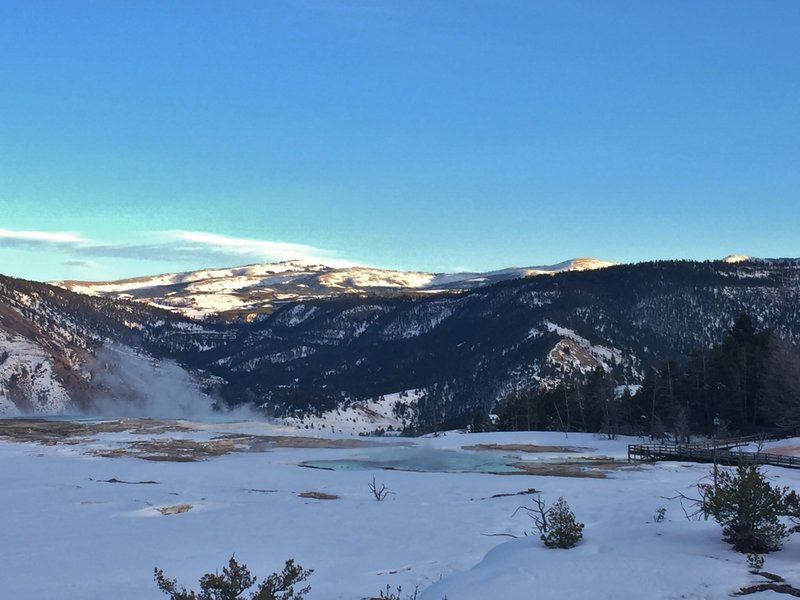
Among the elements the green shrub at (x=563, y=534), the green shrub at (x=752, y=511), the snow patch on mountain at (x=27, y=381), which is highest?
the green shrub at (x=752, y=511)

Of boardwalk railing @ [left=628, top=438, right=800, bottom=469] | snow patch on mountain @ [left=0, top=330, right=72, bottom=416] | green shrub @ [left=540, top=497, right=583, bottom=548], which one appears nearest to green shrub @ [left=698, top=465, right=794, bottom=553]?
green shrub @ [left=540, top=497, right=583, bottom=548]

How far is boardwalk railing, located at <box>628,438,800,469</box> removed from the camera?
150 ft

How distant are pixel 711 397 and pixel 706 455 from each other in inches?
1113

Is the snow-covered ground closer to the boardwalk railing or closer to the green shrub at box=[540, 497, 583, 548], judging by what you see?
the green shrub at box=[540, 497, 583, 548]

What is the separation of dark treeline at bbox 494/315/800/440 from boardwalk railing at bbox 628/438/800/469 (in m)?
7.45

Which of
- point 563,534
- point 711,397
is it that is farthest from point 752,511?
point 711,397

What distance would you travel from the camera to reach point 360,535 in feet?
86.1

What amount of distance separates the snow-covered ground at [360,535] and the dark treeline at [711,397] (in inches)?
982

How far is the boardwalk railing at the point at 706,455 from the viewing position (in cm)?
4578

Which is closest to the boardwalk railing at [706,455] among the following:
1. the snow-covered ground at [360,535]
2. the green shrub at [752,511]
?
the snow-covered ground at [360,535]

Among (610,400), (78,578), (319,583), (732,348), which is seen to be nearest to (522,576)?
(319,583)

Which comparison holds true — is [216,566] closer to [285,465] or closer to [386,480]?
[386,480]

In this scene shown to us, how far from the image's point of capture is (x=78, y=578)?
20.1 metres

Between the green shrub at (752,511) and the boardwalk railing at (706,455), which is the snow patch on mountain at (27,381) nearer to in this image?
the boardwalk railing at (706,455)
